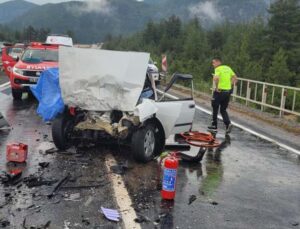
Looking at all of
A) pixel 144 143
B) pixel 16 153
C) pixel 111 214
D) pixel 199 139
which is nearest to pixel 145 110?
pixel 144 143

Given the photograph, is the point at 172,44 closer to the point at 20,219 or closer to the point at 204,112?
the point at 204,112

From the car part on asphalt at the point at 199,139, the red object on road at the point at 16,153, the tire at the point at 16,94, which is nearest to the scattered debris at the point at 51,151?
the red object on road at the point at 16,153

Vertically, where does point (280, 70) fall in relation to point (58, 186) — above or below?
below

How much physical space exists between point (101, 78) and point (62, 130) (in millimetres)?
1151

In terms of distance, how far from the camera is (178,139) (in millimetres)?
8781

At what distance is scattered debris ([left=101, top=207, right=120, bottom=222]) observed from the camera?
4952 millimetres

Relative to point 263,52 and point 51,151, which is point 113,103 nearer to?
point 51,151

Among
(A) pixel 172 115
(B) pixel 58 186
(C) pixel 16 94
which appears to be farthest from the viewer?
(C) pixel 16 94

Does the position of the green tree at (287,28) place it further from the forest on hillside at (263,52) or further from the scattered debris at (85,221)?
the scattered debris at (85,221)

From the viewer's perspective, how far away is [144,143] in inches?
296

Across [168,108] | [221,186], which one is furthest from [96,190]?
[168,108]

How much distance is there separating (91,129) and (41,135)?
238 cm

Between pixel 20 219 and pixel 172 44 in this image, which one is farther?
pixel 172 44

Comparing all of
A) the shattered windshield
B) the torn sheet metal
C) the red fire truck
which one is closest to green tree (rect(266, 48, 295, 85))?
the shattered windshield
